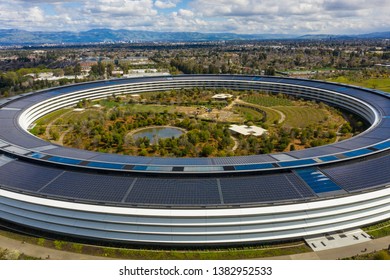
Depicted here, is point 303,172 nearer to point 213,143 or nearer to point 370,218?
point 370,218

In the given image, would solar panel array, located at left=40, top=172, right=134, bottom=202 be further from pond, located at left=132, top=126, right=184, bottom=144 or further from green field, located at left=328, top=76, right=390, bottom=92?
green field, located at left=328, top=76, right=390, bottom=92

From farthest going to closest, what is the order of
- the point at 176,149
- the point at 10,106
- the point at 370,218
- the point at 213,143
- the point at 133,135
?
the point at 10,106
the point at 133,135
the point at 213,143
the point at 176,149
the point at 370,218

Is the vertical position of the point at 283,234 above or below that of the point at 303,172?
below

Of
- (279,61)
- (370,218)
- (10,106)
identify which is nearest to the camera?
Result: (370,218)

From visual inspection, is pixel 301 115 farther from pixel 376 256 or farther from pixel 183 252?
pixel 183 252

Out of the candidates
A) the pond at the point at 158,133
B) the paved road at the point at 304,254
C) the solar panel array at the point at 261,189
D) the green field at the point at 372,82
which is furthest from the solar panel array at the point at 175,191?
the green field at the point at 372,82

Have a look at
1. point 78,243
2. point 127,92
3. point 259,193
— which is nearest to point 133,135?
point 78,243
